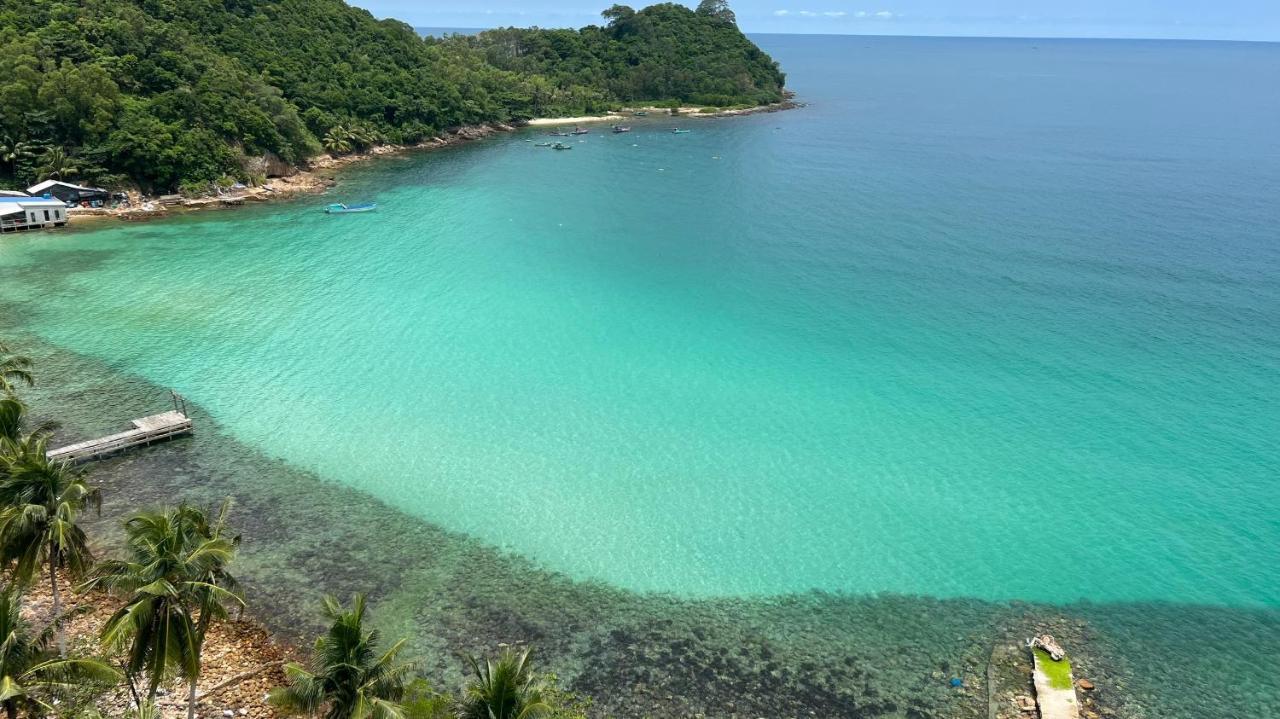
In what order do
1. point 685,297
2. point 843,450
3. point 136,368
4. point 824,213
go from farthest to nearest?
point 824,213 → point 685,297 → point 136,368 → point 843,450

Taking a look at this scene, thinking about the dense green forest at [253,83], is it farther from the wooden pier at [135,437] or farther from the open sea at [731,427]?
the wooden pier at [135,437]

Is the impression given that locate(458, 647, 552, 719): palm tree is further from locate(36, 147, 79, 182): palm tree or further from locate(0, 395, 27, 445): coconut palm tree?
locate(36, 147, 79, 182): palm tree

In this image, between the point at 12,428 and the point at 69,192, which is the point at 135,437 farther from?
the point at 69,192

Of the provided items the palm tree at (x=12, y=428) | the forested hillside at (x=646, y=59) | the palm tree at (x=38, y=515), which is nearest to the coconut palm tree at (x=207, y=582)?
the palm tree at (x=38, y=515)

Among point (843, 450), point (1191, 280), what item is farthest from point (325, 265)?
point (1191, 280)

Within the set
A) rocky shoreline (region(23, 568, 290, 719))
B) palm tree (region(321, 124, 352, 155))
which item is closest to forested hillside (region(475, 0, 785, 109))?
palm tree (region(321, 124, 352, 155))

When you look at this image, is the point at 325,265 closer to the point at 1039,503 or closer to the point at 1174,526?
the point at 1039,503
